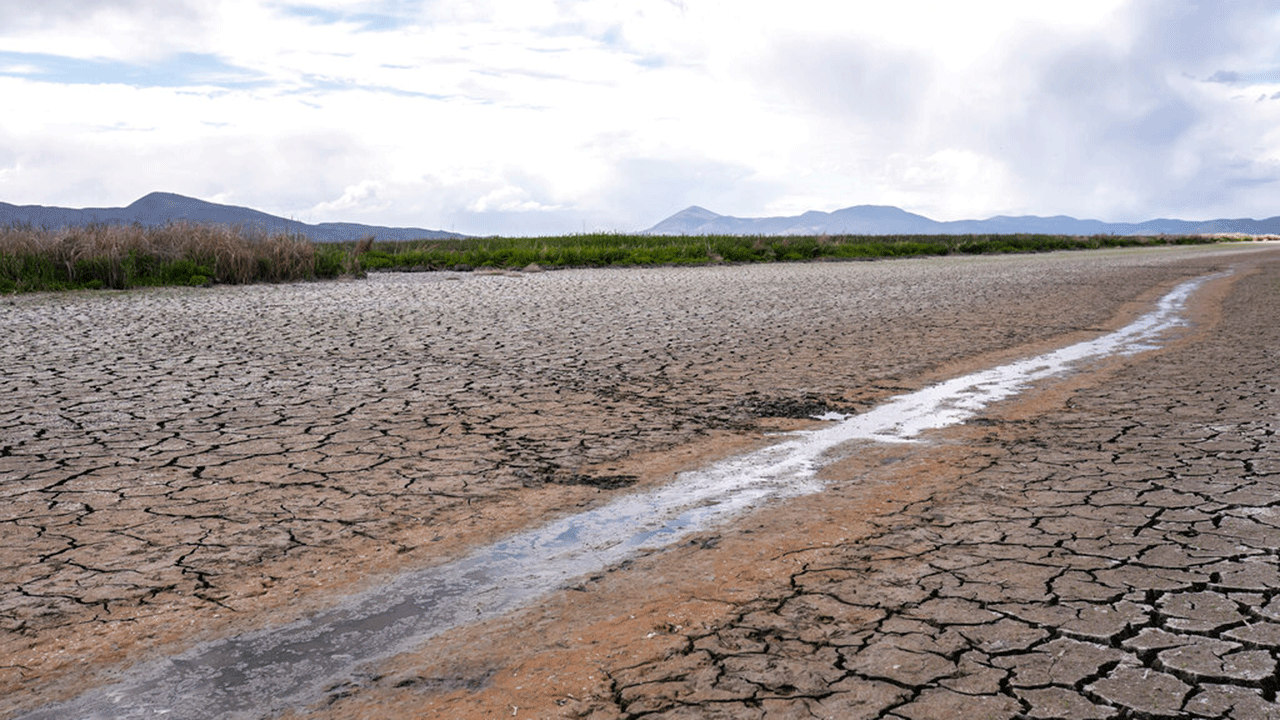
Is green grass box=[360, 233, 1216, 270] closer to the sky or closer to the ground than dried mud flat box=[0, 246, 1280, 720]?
closer to the sky

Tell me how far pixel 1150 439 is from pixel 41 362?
25.9ft

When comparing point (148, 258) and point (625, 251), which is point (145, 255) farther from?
point (625, 251)

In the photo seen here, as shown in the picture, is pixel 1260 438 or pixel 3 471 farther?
pixel 1260 438

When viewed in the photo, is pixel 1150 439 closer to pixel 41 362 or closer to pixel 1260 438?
pixel 1260 438

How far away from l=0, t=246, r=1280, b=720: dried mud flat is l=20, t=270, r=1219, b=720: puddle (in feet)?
0.32

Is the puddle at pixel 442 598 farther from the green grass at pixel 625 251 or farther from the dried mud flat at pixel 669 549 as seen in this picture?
the green grass at pixel 625 251

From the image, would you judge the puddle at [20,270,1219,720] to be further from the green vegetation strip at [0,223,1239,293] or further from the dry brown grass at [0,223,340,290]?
the dry brown grass at [0,223,340,290]

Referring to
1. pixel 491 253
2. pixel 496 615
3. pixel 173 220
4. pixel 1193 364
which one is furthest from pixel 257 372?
pixel 491 253

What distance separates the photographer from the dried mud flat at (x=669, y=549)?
2391 millimetres

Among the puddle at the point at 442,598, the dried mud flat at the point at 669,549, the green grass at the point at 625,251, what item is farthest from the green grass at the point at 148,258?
the puddle at the point at 442,598

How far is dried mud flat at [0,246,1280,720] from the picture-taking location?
2.39 meters

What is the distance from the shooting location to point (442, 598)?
2.99 metres

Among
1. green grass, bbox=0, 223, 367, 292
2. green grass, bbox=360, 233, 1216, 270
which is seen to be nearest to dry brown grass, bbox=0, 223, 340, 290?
green grass, bbox=0, 223, 367, 292

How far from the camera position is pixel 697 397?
20.6 ft
